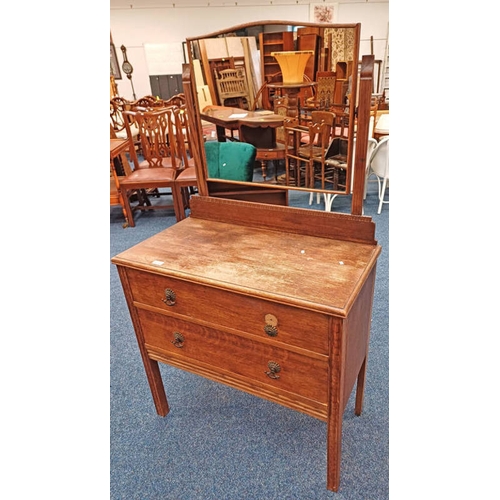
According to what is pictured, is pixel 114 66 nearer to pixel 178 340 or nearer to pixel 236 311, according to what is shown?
pixel 178 340

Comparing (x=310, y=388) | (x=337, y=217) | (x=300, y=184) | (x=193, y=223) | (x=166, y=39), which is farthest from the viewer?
(x=166, y=39)

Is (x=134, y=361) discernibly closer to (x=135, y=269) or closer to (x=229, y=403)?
(x=229, y=403)

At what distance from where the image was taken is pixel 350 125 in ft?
3.75

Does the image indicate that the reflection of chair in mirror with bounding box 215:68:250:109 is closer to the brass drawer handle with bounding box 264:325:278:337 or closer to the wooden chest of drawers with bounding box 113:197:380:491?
the wooden chest of drawers with bounding box 113:197:380:491

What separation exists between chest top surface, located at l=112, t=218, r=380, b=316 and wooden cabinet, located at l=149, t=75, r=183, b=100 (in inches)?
263

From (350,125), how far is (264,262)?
20.9 inches

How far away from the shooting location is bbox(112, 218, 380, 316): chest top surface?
3.34 feet

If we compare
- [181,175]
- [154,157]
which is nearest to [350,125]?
[181,175]

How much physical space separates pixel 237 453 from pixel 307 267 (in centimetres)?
90

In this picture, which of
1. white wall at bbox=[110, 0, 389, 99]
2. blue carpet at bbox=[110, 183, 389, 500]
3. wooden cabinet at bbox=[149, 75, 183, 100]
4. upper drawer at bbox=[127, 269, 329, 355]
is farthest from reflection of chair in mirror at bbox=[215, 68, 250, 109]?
wooden cabinet at bbox=[149, 75, 183, 100]

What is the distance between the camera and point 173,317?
1313 mm

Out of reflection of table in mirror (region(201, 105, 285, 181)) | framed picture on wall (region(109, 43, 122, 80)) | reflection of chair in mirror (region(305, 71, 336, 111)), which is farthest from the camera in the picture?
framed picture on wall (region(109, 43, 122, 80))

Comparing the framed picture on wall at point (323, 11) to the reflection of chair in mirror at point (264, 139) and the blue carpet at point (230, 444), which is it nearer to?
the reflection of chair in mirror at point (264, 139)

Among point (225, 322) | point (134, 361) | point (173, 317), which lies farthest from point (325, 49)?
point (134, 361)
